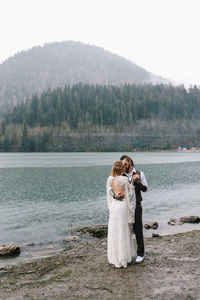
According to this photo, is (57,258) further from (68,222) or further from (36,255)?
(68,222)

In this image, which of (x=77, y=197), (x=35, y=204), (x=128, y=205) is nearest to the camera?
(x=128, y=205)

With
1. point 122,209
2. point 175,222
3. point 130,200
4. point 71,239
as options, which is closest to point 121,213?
point 122,209

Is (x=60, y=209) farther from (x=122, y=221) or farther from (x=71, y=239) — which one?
(x=122, y=221)

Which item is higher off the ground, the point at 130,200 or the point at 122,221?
the point at 130,200

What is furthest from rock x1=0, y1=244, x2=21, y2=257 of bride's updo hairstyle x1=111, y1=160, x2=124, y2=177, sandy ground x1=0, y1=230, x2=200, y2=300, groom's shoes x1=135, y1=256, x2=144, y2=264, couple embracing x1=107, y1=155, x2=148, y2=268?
bride's updo hairstyle x1=111, y1=160, x2=124, y2=177

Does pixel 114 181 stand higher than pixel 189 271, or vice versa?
pixel 114 181

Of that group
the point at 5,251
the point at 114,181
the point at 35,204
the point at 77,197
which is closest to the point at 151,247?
the point at 114,181

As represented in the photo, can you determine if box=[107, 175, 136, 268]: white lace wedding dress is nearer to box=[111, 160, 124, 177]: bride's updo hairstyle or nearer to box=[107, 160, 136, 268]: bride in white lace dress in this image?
box=[107, 160, 136, 268]: bride in white lace dress

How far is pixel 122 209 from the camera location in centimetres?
853

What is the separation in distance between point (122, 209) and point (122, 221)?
384 millimetres

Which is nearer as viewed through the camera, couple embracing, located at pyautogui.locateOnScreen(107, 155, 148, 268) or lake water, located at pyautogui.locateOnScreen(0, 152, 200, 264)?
couple embracing, located at pyautogui.locateOnScreen(107, 155, 148, 268)

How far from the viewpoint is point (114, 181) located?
28.3ft

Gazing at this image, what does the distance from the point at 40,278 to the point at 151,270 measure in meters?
3.80

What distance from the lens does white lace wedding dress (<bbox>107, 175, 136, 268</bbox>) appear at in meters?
8.51
